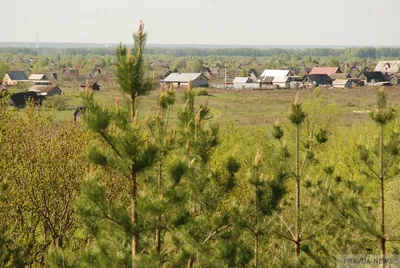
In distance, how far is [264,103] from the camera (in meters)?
87.6

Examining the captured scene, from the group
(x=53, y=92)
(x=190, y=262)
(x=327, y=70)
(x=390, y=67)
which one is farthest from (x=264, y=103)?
(x=190, y=262)

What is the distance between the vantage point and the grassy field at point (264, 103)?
6635 cm

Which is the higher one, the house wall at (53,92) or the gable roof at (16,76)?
the house wall at (53,92)

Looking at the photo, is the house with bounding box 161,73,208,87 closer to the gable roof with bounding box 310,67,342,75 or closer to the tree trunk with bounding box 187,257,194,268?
the gable roof with bounding box 310,67,342,75

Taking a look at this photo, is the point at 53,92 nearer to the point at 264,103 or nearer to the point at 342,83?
the point at 264,103

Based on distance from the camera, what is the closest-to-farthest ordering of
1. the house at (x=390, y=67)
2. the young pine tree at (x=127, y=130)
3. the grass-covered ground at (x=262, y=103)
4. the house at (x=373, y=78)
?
the young pine tree at (x=127, y=130) → the grass-covered ground at (x=262, y=103) → the house at (x=373, y=78) → the house at (x=390, y=67)

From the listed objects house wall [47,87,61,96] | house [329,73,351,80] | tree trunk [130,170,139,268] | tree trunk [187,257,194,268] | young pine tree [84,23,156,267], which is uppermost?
young pine tree [84,23,156,267]

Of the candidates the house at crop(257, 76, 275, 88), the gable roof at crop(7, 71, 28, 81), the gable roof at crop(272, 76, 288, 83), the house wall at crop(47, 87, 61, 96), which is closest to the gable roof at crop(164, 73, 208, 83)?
the house at crop(257, 76, 275, 88)

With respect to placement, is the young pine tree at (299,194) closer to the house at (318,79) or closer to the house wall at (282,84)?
the house wall at (282,84)

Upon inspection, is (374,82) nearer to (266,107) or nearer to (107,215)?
(266,107)

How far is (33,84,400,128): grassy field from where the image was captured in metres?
66.3

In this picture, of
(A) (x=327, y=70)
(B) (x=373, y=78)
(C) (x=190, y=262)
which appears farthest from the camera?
(A) (x=327, y=70)

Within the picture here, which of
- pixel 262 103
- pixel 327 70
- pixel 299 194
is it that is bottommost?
pixel 262 103

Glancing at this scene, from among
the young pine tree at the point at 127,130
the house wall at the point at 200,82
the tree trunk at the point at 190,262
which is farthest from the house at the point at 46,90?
the young pine tree at the point at 127,130
